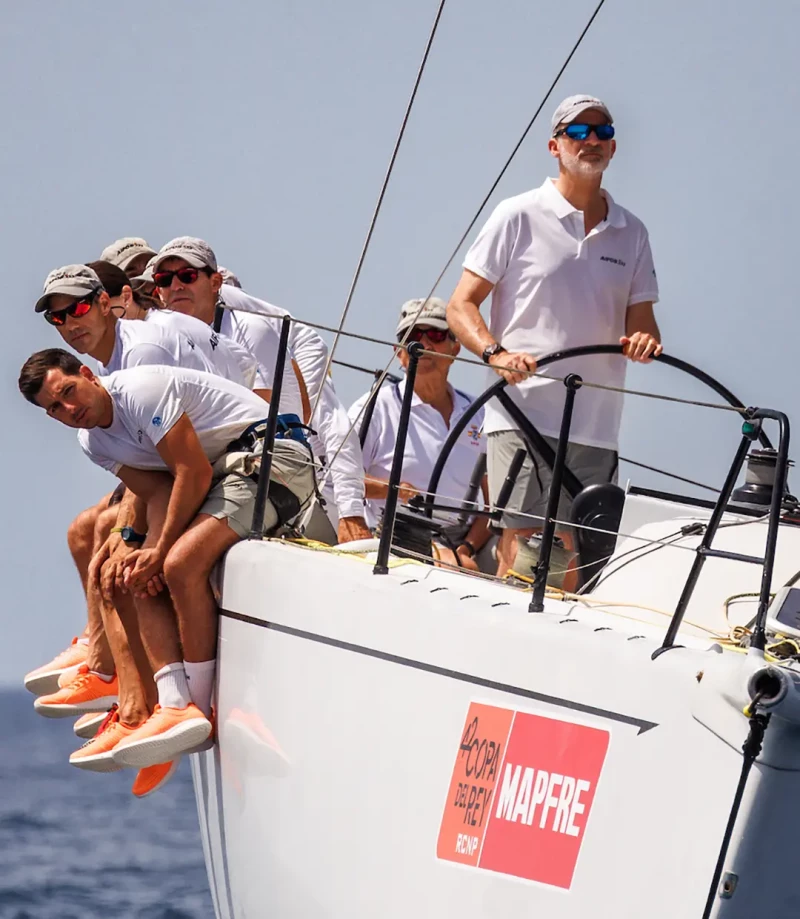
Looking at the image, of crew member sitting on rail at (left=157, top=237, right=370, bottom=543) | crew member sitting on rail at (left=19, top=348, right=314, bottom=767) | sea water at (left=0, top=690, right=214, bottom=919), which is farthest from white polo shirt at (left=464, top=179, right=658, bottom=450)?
sea water at (left=0, top=690, right=214, bottom=919)

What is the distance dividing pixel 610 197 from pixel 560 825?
264 centimetres

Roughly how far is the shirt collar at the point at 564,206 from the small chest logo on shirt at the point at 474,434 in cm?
167

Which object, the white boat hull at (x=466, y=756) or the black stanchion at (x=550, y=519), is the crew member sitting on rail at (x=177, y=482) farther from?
the black stanchion at (x=550, y=519)

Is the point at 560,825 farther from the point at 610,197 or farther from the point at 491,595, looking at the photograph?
the point at 610,197

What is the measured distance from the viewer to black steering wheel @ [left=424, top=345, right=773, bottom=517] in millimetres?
5984

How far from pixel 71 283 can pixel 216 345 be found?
71 cm

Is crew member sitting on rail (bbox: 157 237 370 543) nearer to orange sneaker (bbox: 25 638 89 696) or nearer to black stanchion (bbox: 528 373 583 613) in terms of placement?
orange sneaker (bbox: 25 638 89 696)

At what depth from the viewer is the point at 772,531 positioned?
4.59 metres

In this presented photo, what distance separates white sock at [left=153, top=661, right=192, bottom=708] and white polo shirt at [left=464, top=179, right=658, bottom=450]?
1.41m

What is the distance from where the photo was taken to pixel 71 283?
6.79 m

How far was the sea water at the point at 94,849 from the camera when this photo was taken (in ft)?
84.9

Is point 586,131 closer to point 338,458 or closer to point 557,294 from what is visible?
point 557,294

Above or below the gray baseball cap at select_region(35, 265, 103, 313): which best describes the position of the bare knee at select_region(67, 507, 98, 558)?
below

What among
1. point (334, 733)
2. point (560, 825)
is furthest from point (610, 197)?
point (560, 825)
